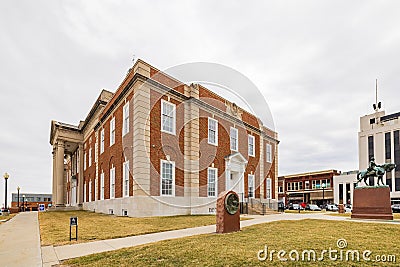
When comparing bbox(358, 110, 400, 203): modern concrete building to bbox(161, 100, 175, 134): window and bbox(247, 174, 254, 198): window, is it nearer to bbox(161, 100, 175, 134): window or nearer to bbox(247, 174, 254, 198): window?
bbox(247, 174, 254, 198): window

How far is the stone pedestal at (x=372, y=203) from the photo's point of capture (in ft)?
61.9

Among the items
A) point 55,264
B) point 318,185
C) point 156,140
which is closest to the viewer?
point 55,264

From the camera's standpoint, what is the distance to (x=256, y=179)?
36469mm

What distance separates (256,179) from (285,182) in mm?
56219

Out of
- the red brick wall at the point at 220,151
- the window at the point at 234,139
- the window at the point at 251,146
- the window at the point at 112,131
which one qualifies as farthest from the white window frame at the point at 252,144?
the window at the point at 112,131

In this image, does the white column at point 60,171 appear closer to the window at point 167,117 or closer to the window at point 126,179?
the window at point 126,179

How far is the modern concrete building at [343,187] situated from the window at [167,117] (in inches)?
2539

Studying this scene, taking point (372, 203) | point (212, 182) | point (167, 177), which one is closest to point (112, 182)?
point (167, 177)

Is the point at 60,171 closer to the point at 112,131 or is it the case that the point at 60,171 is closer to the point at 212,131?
the point at 112,131

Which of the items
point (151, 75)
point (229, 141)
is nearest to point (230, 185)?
point (229, 141)

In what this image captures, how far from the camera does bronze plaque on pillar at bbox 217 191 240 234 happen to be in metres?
12.1

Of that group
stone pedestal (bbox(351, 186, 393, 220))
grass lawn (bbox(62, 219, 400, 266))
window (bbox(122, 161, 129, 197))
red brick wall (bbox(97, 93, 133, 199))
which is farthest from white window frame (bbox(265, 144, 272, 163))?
grass lawn (bbox(62, 219, 400, 266))

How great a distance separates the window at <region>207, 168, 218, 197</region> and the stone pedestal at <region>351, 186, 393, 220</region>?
448 inches

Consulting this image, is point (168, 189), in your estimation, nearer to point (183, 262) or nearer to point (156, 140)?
point (156, 140)
